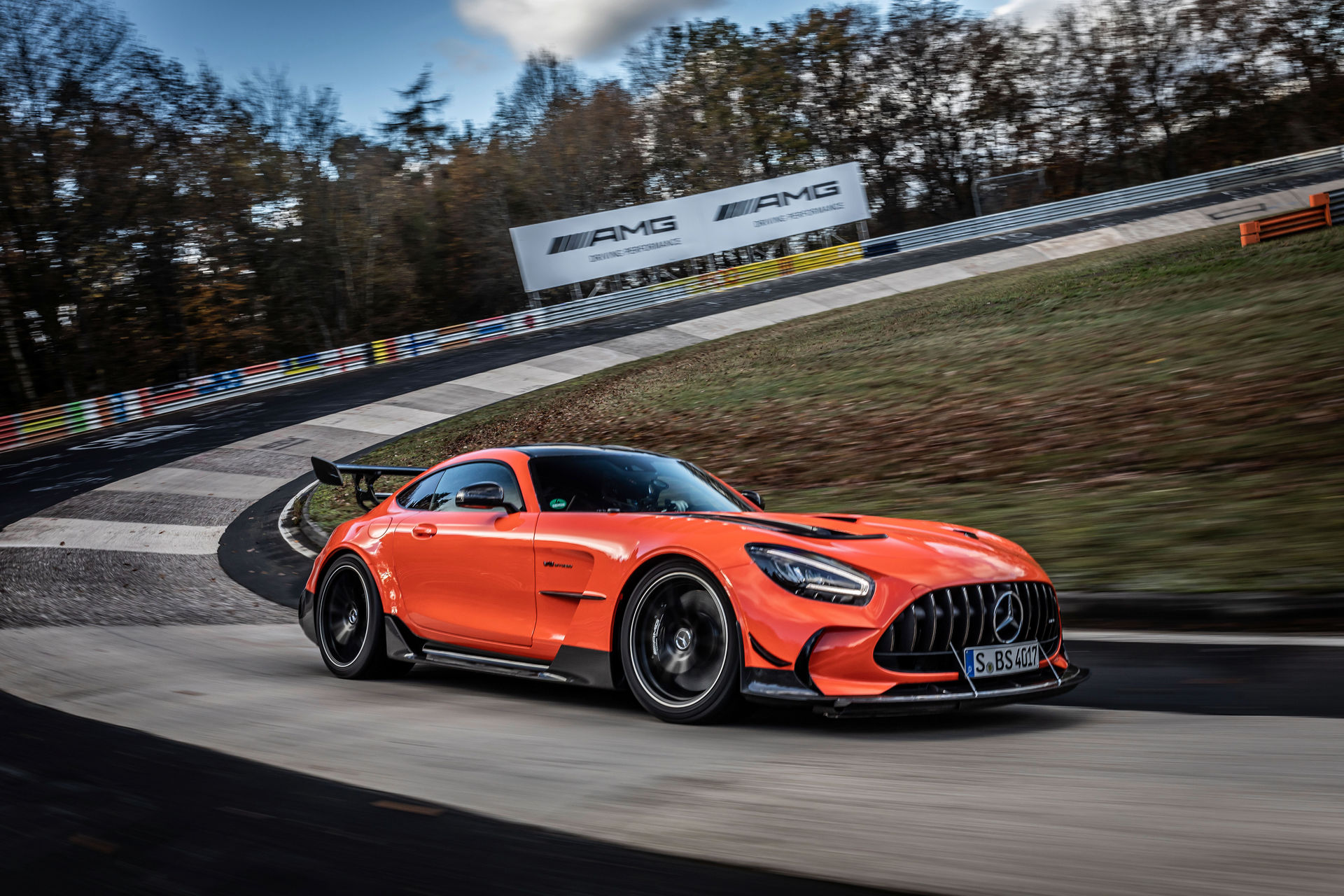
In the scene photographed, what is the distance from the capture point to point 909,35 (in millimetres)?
60031

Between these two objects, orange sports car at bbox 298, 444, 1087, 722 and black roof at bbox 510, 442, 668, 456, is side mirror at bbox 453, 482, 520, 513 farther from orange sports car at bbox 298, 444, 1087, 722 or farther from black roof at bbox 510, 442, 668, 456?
black roof at bbox 510, 442, 668, 456

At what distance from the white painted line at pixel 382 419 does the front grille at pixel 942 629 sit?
2227cm

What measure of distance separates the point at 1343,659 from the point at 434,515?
4820mm

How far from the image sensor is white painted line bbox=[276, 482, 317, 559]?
47.1 feet

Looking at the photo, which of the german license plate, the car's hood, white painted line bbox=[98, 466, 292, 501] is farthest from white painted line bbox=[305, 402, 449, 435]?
the german license plate

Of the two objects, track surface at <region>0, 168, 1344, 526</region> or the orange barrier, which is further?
the orange barrier

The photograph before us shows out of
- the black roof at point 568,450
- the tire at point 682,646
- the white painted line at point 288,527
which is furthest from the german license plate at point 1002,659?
the white painted line at point 288,527

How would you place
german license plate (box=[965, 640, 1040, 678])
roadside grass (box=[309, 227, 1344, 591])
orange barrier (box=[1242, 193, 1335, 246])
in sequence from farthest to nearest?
orange barrier (box=[1242, 193, 1335, 246])
roadside grass (box=[309, 227, 1344, 591])
german license plate (box=[965, 640, 1040, 678])

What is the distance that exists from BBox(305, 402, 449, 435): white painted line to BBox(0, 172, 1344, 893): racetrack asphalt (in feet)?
60.3

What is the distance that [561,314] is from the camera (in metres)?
45.2

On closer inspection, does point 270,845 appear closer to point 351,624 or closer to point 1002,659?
point 1002,659

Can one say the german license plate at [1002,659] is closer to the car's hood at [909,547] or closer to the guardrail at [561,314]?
the car's hood at [909,547]

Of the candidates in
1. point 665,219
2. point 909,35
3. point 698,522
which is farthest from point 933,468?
point 909,35

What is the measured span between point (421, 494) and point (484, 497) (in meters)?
1.21
